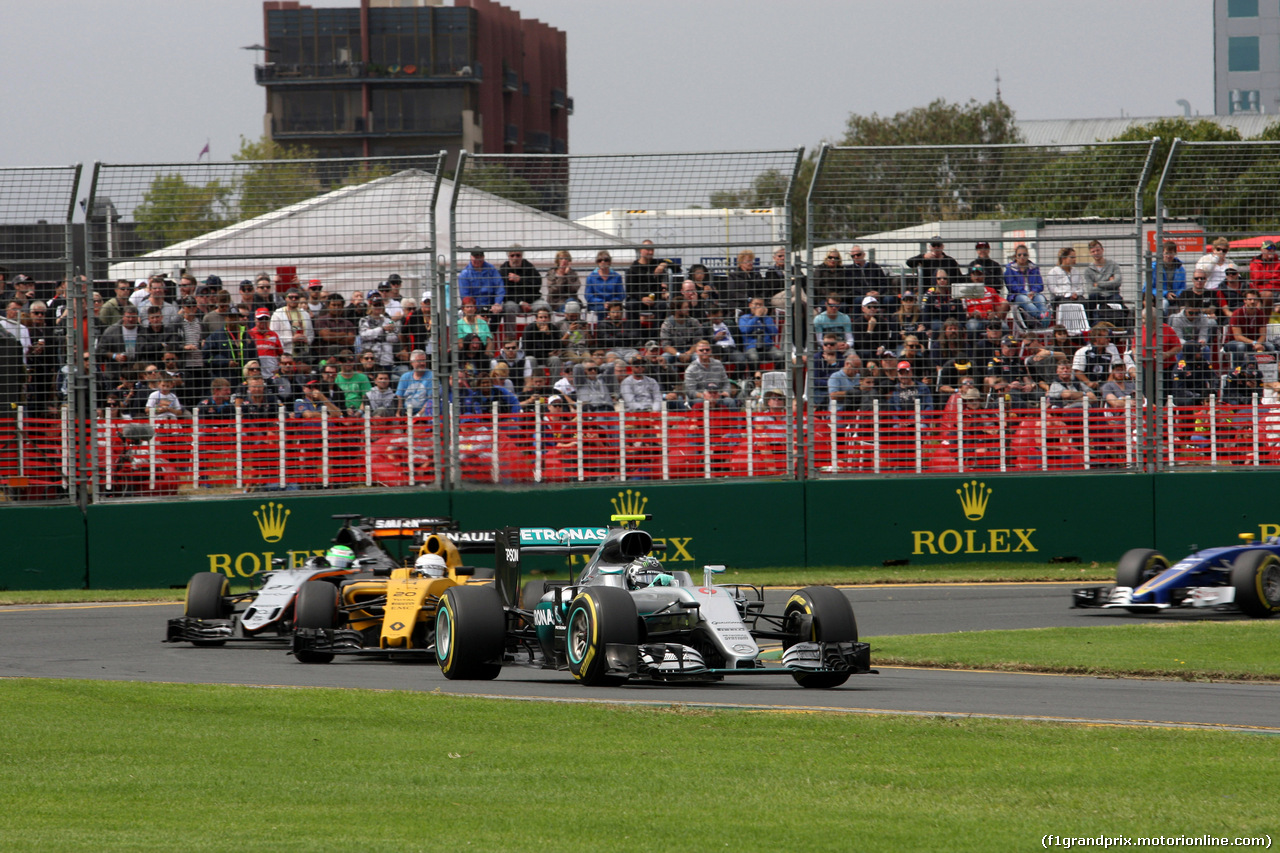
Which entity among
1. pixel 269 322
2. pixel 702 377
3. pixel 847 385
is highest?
pixel 269 322

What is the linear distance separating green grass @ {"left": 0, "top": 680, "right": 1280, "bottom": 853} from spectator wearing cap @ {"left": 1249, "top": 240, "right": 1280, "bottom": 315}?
11.2m

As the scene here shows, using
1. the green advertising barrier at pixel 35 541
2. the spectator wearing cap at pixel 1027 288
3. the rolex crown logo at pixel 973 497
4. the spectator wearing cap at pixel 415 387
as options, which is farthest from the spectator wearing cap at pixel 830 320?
the green advertising barrier at pixel 35 541

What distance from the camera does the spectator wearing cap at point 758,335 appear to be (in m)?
17.7

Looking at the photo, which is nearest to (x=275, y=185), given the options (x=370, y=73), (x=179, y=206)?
(x=179, y=206)

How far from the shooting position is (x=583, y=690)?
10.3 metres

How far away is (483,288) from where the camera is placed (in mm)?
17344

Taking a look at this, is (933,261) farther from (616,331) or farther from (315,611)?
(315,611)

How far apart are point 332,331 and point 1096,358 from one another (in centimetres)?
850

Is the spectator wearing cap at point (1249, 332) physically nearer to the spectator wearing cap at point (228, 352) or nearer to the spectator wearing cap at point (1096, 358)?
the spectator wearing cap at point (1096, 358)

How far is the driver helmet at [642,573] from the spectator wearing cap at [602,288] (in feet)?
23.0

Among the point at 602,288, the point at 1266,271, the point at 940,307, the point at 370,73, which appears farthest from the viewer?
the point at 370,73

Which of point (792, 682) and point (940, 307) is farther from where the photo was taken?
point (940, 307)

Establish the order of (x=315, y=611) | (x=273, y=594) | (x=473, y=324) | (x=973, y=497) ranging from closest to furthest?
(x=315, y=611) → (x=273, y=594) → (x=473, y=324) → (x=973, y=497)

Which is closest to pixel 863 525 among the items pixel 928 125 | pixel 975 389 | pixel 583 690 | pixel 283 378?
pixel 975 389
